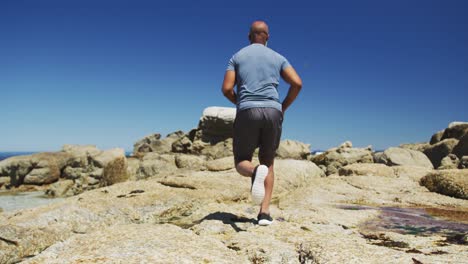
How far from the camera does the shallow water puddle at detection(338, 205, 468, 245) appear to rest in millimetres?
5984

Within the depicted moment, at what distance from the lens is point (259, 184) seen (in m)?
5.30

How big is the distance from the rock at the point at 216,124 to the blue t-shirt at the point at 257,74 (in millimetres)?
27457

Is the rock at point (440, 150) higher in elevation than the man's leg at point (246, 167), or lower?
higher

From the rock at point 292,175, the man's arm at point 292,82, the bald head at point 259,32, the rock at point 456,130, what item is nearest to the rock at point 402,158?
the rock at point 292,175

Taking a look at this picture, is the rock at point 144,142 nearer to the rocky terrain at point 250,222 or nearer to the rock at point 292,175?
the rock at point 292,175

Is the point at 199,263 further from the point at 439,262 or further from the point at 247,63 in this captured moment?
the point at 247,63

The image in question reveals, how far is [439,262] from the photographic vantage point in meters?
4.04

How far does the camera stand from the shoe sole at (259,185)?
5281 millimetres

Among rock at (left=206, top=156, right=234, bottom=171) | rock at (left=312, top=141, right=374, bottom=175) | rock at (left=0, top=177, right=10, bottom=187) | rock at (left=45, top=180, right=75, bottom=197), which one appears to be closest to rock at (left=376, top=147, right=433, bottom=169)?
rock at (left=312, top=141, right=374, bottom=175)

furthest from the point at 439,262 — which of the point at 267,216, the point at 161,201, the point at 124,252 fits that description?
the point at 161,201

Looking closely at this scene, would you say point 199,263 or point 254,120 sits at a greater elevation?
point 254,120

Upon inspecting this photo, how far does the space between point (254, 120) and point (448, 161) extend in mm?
21227

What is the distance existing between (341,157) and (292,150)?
4161mm

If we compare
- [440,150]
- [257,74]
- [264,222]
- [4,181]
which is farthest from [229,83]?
[4,181]
